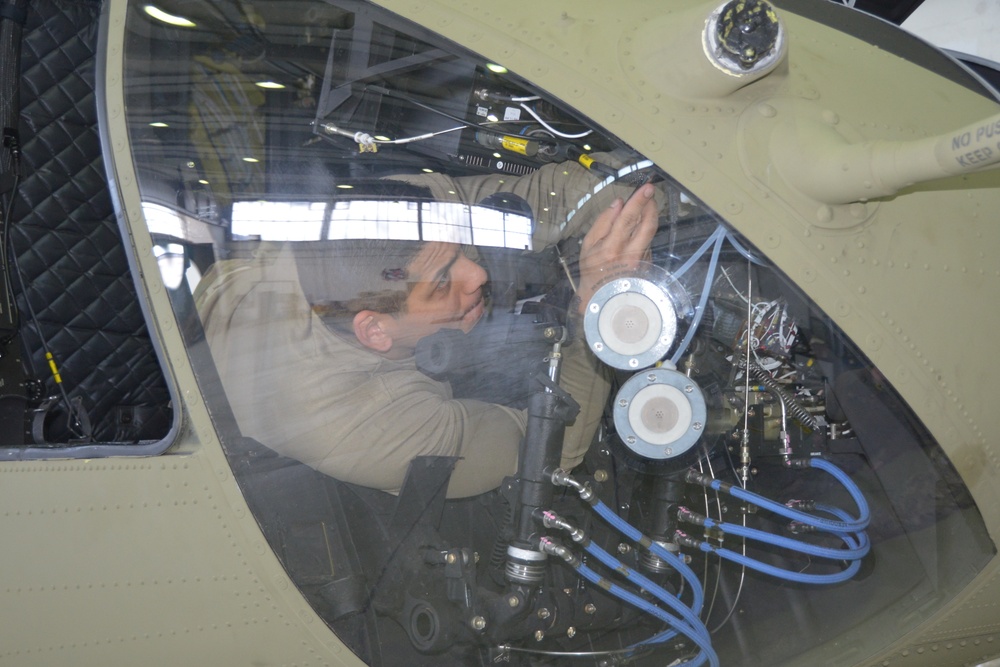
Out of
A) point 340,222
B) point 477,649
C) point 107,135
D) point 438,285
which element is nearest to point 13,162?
point 107,135

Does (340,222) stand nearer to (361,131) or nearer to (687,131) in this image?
(361,131)

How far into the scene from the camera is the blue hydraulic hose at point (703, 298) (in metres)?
1.23

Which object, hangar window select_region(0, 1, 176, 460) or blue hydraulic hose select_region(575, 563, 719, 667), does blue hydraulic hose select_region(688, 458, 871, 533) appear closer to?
blue hydraulic hose select_region(575, 563, 719, 667)

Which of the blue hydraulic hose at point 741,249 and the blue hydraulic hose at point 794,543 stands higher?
the blue hydraulic hose at point 741,249

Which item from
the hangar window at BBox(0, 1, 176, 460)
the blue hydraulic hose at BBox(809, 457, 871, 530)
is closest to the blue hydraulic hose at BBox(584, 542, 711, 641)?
the blue hydraulic hose at BBox(809, 457, 871, 530)

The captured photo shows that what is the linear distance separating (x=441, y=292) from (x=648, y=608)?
0.60 metres

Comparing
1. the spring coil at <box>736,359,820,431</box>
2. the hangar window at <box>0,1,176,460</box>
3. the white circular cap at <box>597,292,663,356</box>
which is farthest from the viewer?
the hangar window at <box>0,1,176,460</box>

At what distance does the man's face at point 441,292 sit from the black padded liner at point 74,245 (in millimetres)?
1468

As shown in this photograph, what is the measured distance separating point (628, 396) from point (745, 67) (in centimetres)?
51

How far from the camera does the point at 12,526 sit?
4.51ft

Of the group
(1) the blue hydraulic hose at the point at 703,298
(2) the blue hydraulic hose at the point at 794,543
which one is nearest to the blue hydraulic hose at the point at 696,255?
(1) the blue hydraulic hose at the point at 703,298

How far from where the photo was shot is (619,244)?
1255 millimetres

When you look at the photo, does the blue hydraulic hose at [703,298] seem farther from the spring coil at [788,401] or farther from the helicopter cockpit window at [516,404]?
the spring coil at [788,401]

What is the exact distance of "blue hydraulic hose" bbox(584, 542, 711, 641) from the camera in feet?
4.21
